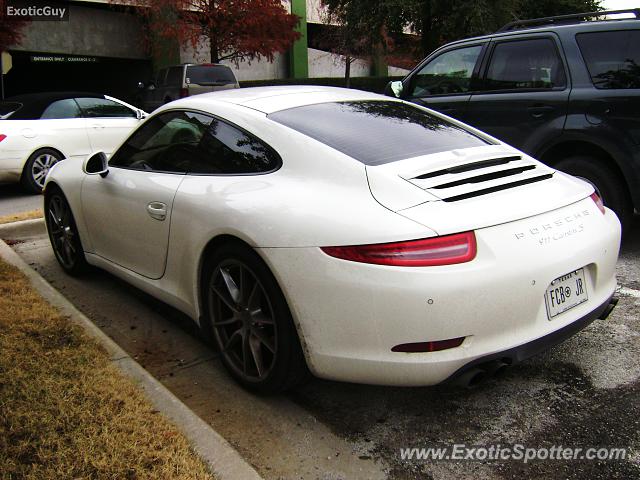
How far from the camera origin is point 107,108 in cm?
976

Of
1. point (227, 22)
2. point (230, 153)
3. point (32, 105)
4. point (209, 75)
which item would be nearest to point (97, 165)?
point (230, 153)

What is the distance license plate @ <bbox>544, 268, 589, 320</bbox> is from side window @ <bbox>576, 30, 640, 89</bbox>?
279 centimetres

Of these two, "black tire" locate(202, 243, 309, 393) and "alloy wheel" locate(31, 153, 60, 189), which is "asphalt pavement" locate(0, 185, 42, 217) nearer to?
"alloy wheel" locate(31, 153, 60, 189)

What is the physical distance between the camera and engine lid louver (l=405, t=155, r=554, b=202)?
8.89 ft

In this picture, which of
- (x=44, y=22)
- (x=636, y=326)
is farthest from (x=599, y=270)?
(x=44, y=22)

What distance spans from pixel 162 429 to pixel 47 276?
117 inches

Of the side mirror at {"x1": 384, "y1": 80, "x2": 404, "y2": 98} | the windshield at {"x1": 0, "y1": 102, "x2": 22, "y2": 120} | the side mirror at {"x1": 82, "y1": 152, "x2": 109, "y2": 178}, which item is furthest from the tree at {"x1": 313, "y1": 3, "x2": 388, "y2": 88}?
the side mirror at {"x1": 82, "y1": 152, "x2": 109, "y2": 178}

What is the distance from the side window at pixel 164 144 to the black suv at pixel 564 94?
3.26m

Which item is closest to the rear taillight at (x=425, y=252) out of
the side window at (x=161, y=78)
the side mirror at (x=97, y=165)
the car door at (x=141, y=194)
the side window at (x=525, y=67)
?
the car door at (x=141, y=194)

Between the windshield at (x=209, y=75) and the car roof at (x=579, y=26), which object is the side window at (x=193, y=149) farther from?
the windshield at (x=209, y=75)

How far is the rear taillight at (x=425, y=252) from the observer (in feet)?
8.02

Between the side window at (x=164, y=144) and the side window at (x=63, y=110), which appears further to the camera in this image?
the side window at (x=63, y=110)

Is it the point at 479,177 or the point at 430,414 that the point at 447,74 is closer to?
the point at 479,177

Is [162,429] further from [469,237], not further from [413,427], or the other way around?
[469,237]
